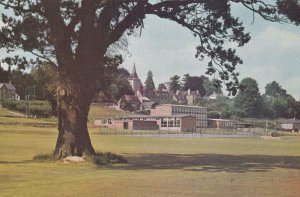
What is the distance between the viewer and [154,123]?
396ft

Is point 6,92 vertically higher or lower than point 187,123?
higher

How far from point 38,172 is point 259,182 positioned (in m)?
7.97

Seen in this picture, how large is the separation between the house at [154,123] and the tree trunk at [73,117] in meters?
88.8

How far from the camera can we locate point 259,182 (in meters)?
16.5

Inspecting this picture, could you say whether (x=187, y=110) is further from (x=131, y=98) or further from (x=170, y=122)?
(x=131, y=98)

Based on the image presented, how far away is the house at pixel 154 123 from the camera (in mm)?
115375

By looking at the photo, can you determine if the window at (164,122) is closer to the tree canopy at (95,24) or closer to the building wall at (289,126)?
the building wall at (289,126)

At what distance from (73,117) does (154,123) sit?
9570 centimetres

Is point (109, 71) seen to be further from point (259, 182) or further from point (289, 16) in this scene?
point (259, 182)

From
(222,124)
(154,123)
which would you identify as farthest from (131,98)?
(154,123)

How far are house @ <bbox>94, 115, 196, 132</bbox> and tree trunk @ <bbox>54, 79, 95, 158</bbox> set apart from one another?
291 ft

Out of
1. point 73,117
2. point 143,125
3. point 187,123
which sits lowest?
point 143,125

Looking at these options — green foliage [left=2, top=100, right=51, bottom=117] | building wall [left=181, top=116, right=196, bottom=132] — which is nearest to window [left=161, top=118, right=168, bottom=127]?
building wall [left=181, top=116, right=196, bottom=132]

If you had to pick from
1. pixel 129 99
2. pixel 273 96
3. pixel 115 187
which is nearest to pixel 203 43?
pixel 115 187
